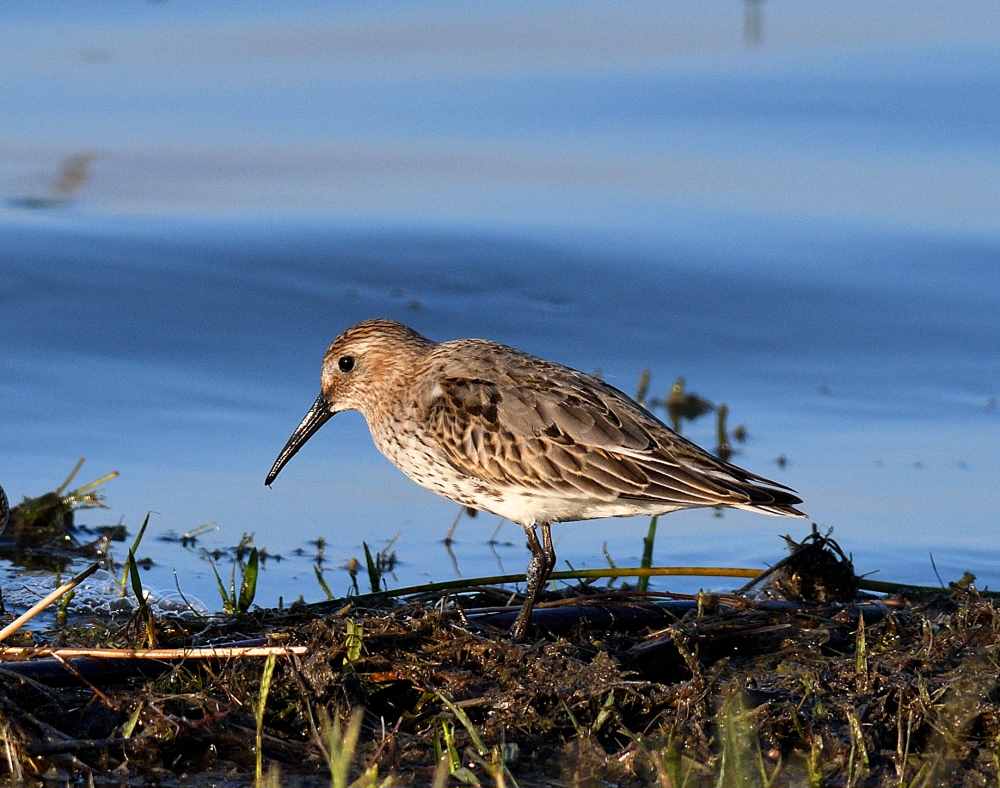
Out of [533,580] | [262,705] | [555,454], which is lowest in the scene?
[262,705]

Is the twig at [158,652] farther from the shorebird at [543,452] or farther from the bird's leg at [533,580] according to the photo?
the shorebird at [543,452]

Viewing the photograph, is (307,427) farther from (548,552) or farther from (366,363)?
(548,552)

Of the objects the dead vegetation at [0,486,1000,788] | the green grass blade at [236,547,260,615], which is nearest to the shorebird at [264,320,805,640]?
the dead vegetation at [0,486,1000,788]

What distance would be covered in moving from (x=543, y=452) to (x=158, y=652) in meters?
1.67

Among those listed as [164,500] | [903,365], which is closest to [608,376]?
[903,365]

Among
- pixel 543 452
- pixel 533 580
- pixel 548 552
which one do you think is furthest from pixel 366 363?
pixel 533 580

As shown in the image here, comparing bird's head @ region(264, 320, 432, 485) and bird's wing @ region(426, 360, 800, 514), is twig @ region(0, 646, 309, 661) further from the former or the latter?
bird's head @ region(264, 320, 432, 485)

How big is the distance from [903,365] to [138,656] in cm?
652

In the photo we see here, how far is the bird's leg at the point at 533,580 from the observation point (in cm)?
584

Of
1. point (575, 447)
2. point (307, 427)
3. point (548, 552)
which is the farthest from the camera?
point (307, 427)

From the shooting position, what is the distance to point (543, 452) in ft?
21.1

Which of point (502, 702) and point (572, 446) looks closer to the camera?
point (502, 702)

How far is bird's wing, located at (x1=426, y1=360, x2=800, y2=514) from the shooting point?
6.36 m

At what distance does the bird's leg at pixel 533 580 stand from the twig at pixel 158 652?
0.77 m
